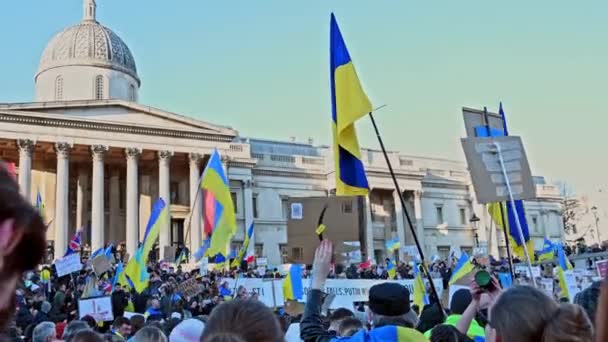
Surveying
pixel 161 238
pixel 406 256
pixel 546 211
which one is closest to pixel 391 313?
pixel 161 238

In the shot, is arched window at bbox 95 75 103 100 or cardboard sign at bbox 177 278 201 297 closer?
cardboard sign at bbox 177 278 201 297

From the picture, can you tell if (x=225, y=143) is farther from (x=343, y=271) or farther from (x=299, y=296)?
(x=299, y=296)

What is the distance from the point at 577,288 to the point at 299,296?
5247 millimetres

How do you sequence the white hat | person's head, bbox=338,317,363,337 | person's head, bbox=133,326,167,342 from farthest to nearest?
person's head, bbox=338,317,363,337 → person's head, bbox=133,326,167,342 → the white hat

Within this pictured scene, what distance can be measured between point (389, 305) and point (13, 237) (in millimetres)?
3141

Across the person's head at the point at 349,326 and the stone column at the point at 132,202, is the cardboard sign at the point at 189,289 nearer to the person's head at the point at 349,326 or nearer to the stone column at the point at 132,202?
the person's head at the point at 349,326

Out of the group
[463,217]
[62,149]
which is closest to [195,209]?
[62,149]

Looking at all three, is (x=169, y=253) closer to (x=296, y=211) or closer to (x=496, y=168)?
(x=296, y=211)

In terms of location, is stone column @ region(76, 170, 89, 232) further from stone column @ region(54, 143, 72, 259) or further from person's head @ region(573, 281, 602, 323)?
Result: person's head @ region(573, 281, 602, 323)

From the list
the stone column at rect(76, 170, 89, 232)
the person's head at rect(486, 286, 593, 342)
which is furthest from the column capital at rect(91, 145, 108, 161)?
the person's head at rect(486, 286, 593, 342)

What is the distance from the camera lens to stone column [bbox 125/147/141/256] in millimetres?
38500

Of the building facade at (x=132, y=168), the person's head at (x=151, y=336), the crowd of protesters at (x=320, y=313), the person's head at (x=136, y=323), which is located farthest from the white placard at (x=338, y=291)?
the building facade at (x=132, y=168)

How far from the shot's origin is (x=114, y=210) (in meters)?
41.8

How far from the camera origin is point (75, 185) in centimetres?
4234
